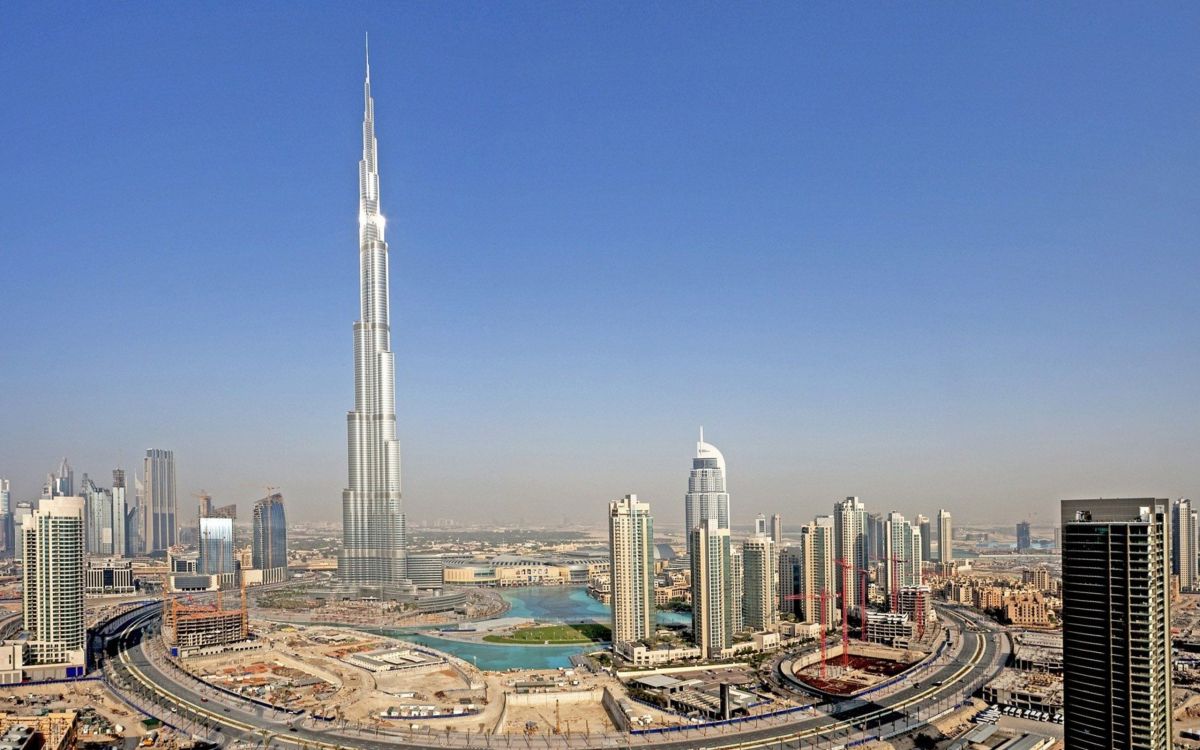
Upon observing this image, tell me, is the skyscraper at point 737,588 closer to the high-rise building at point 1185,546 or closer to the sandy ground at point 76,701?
the sandy ground at point 76,701

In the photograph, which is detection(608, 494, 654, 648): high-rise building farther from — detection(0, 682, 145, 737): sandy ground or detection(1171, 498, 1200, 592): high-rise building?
detection(1171, 498, 1200, 592): high-rise building

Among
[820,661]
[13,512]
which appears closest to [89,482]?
[13,512]

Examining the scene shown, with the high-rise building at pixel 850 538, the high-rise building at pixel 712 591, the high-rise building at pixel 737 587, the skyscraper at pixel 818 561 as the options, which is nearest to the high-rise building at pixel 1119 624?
the high-rise building at pixel 712 591

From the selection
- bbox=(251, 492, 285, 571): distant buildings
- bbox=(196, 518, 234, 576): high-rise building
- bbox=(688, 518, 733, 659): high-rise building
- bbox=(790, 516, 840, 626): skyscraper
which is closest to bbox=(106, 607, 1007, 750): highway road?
bbox=(688, 518, 733, 659): high-rise building

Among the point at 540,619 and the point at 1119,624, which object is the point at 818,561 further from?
the point at 1119,624

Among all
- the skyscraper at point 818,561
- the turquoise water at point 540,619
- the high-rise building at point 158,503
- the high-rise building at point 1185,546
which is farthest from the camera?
the high-rise building at point 158,503
